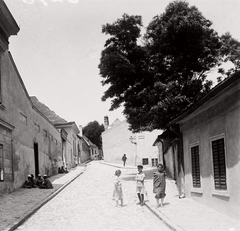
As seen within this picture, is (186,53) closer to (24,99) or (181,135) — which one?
(181,135)

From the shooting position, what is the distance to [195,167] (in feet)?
39.6

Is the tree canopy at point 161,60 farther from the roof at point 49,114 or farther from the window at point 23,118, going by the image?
the roof at point 49,114

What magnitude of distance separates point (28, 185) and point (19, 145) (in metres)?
2.03

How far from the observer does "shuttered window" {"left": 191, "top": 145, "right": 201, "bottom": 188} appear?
11.7 meters

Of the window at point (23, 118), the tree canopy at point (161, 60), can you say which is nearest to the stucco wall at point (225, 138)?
the tree canopy at point (161, 60)

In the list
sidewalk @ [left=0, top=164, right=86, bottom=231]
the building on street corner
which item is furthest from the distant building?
the building on street corner

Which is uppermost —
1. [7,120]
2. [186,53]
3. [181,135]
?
[186,53]

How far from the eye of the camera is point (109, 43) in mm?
20594

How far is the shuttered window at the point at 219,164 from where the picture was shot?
9.28m

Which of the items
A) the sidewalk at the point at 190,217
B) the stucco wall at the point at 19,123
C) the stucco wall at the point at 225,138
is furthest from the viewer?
the stucco wall at the point at 19,123

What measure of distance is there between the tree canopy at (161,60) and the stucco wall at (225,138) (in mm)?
6864

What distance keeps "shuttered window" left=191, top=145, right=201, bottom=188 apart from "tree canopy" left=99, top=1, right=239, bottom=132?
689cm

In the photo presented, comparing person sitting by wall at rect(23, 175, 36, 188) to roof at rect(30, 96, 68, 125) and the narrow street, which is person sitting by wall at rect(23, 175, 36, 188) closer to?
the narrow street

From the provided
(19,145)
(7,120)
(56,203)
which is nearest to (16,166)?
(19,145)
